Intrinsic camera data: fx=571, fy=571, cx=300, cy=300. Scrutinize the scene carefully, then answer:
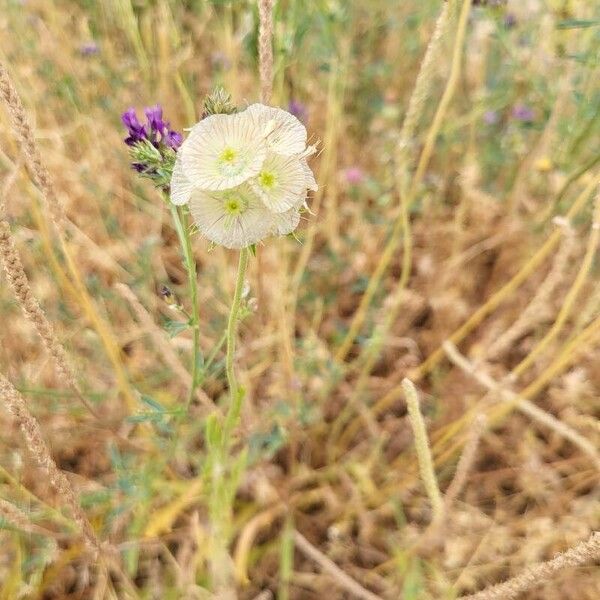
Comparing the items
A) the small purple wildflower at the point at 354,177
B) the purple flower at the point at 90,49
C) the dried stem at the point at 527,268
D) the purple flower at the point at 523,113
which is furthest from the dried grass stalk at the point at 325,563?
the purple flower at the point at 90,49

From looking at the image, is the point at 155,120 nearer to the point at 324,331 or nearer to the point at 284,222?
the point at 284,222

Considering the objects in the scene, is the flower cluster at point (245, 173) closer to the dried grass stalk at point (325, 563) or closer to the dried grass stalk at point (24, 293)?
the dried grass stalk at point (24, 293)

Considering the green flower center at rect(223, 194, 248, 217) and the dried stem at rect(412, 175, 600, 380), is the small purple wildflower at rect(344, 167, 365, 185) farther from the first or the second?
the green flower center at rect(223, 194, 248, 217)

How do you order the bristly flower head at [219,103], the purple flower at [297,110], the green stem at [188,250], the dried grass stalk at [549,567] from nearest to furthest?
the dried grass stalk at [549,567]
the bristly flower head at [219,103]
the green stem at [188,250]
the purple flower at [297,110]

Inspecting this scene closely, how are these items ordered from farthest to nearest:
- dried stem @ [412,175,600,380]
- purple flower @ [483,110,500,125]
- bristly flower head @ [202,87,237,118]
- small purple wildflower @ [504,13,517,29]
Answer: purple flower @ [483,110,500,125] < small purple wildflower @ [504,13,517,29] < dried stem @ [412,175,600,380] < bristly flower head @ [202,87,237,118]

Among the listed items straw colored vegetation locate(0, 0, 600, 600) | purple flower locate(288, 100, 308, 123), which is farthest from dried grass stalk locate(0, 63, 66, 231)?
purple flower locate(288, 100, 308, 123)

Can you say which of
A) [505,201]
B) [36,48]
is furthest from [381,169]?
[36,48]
